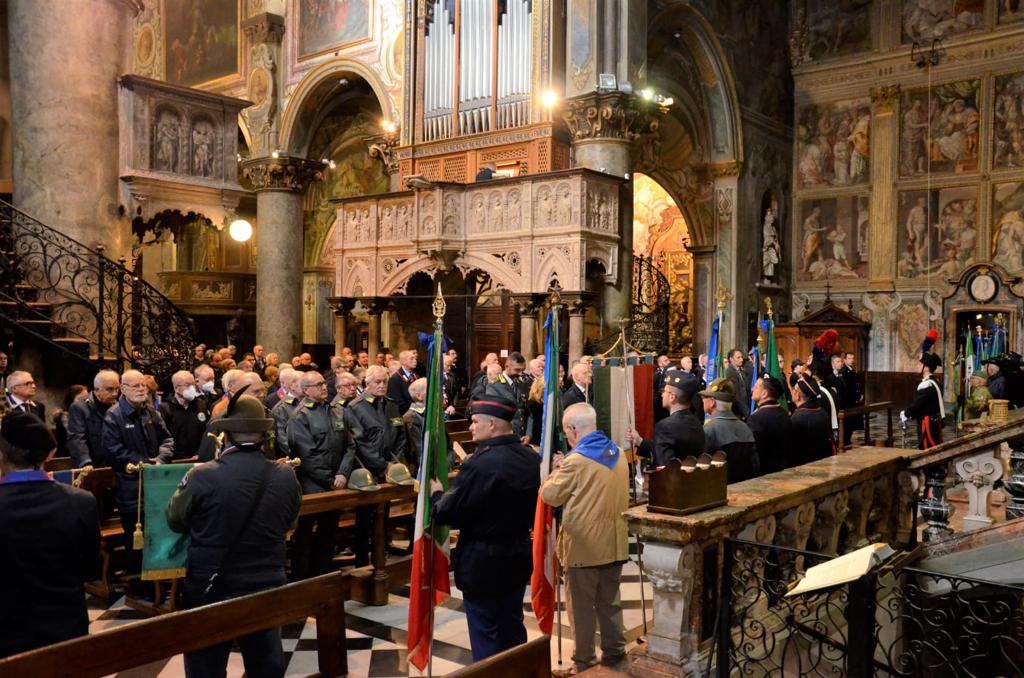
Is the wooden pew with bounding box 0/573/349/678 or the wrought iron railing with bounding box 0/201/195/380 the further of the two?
the wrought iron railing with bounding box 0/201/195/380

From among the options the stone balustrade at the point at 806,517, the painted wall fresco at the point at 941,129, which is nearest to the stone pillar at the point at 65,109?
the stone balustrade at the point at 806,517

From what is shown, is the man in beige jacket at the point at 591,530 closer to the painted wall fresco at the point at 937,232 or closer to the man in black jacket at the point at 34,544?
the man in black jacket at the point at 34,544

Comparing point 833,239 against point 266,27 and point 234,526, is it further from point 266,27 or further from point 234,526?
point 234,526

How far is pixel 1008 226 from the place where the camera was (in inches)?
792

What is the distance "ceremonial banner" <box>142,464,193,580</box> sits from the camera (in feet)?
17.2

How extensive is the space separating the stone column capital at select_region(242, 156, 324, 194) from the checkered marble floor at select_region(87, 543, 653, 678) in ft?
50.5

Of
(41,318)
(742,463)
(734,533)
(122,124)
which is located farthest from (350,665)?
(122,124)

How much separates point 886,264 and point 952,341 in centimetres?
248

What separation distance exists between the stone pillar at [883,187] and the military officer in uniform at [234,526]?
2044cm

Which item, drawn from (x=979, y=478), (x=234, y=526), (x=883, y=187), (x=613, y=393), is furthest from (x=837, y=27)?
(x=234, y=526)

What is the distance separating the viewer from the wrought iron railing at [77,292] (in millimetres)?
9828

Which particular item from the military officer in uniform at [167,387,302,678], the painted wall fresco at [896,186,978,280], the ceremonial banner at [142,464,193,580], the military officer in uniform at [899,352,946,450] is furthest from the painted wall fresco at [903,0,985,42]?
the military officer in uniform at [167,387,302,678]

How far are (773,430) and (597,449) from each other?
2669 mm

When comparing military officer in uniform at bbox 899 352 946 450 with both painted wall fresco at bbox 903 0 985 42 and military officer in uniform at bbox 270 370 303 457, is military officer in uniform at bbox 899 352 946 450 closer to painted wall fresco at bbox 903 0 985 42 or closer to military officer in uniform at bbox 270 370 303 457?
military officer in uniform at bbox 270 370 303 457
